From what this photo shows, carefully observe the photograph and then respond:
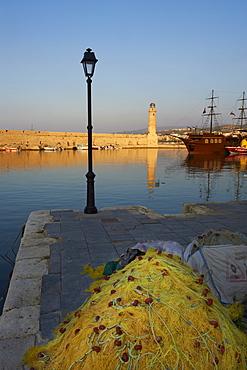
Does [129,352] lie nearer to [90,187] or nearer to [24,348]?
[24,348]

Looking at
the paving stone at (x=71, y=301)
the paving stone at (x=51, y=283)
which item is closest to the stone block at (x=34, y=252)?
the paving stone at (x=51, y=283)

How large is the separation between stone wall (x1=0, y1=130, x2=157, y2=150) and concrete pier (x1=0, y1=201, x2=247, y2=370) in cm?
8812

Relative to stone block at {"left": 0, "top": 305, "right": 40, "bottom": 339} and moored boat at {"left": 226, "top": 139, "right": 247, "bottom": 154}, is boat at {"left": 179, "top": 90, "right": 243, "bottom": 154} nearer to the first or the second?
moored boat at {"left": 226, "top": 139, "right": 247, "bottom": 154}

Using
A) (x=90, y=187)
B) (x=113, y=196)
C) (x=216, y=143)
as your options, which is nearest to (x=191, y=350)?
(x=90, y=187)

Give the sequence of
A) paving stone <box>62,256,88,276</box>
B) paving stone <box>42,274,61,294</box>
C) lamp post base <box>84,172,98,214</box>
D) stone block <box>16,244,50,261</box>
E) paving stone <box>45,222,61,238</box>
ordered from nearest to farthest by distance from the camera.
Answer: paving stone <box>42,274,61,294</box> < paving stone <box>62,256,88,276</box> < stone block <box>16,244,50,261</box> < paving stone <box>45,222,61,238</box> < lamp post base <box>84,172,98,214</box>

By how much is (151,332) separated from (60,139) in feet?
337

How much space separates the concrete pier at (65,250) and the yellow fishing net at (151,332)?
0.64m

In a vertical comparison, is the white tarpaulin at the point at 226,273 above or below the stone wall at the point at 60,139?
below

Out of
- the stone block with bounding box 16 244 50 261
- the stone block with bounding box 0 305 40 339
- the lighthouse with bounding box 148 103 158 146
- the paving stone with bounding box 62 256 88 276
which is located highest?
the lighthouse with bounding box 148 103 158 146

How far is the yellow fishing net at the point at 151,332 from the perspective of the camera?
203 cm

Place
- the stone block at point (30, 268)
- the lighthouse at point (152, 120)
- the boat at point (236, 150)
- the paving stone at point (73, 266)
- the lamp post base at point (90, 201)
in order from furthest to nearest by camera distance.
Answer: the lighthouse at point (152, 120)
the boat at point (236, 150)
the lamp post base at point (90, 201)
the paving stone at point (73, 266)
the stone block at point (30, 268)

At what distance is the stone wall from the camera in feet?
299

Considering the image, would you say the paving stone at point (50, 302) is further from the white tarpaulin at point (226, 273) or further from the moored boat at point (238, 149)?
the moored boat at point (238, 149)

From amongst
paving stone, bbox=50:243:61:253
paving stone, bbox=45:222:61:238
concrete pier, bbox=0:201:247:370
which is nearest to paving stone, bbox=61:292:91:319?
concrete pier, bbox=0:201:247:370
